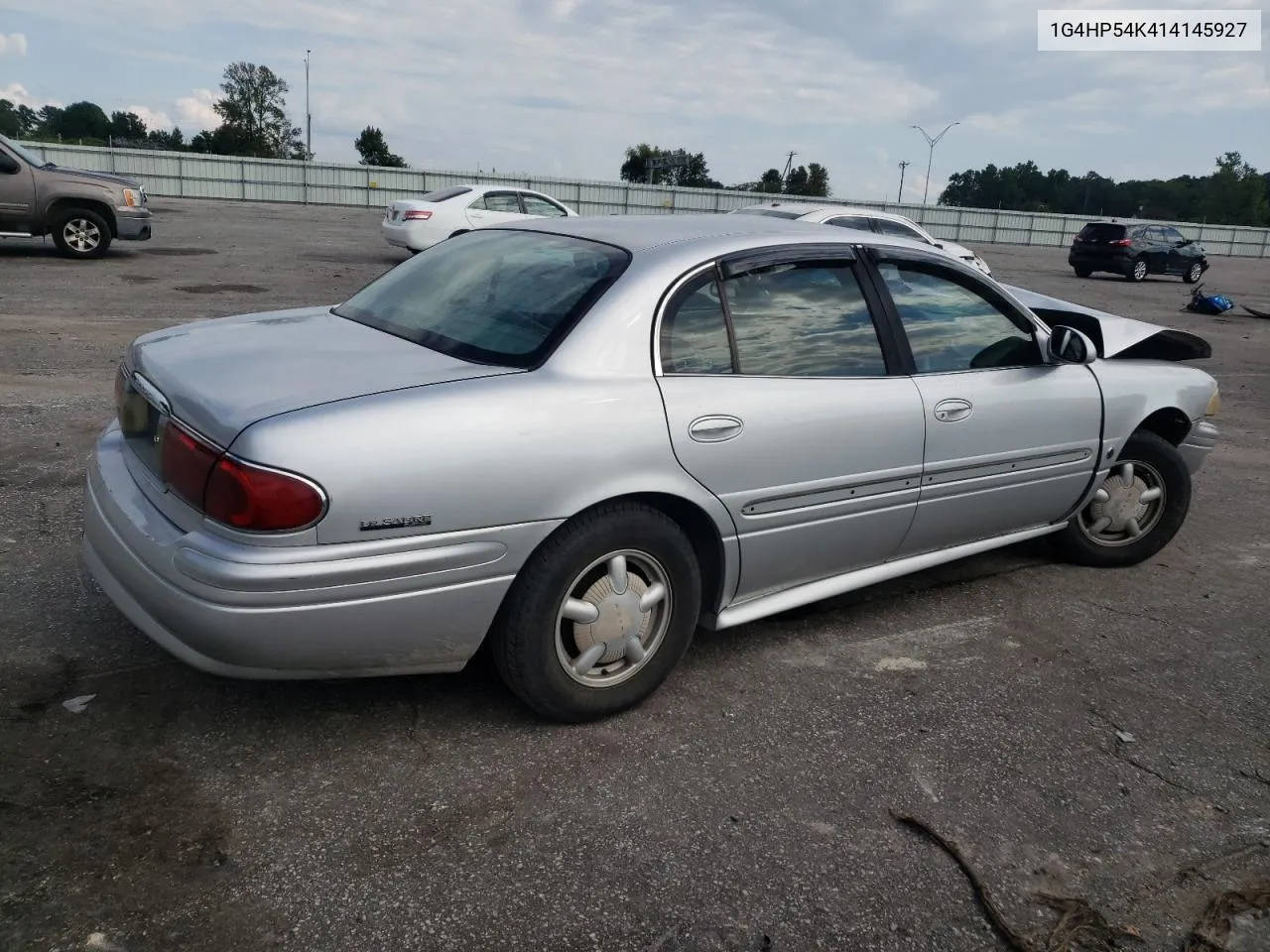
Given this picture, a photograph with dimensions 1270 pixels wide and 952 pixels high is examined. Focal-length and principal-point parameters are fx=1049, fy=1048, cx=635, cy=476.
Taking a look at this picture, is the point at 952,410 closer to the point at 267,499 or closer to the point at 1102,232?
the point at 267,499

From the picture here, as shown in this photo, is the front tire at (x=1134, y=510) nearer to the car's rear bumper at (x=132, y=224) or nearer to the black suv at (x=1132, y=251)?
the car's rear bumper at (x=132, y=224)

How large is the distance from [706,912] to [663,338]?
1.63m

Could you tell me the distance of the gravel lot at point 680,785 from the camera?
2.37 metres

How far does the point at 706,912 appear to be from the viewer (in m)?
2.40

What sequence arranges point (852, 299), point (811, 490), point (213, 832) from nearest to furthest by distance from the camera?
1. point (213, 832)
2. point (811, 490)
3. point (852, 299)

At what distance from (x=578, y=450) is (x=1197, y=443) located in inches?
138

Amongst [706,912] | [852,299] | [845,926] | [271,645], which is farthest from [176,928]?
[852,299]

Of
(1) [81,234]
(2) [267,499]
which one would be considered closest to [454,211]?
(1) [81,234]

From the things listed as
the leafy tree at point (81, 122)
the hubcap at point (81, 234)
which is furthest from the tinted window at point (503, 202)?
the leafy tree at point (81, 122)

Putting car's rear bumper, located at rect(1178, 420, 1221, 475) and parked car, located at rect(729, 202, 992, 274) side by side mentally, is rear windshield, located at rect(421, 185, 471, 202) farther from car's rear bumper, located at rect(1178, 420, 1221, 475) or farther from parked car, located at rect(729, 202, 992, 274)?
car's rear bumper, located at rect(1178, 420, 1221, 475)

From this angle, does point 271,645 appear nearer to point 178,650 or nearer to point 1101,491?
point 178,650

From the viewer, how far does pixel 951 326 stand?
397cm

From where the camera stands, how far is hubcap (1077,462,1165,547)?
15.4 feet

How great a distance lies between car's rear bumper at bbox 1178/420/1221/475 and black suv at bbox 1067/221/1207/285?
23019mm
